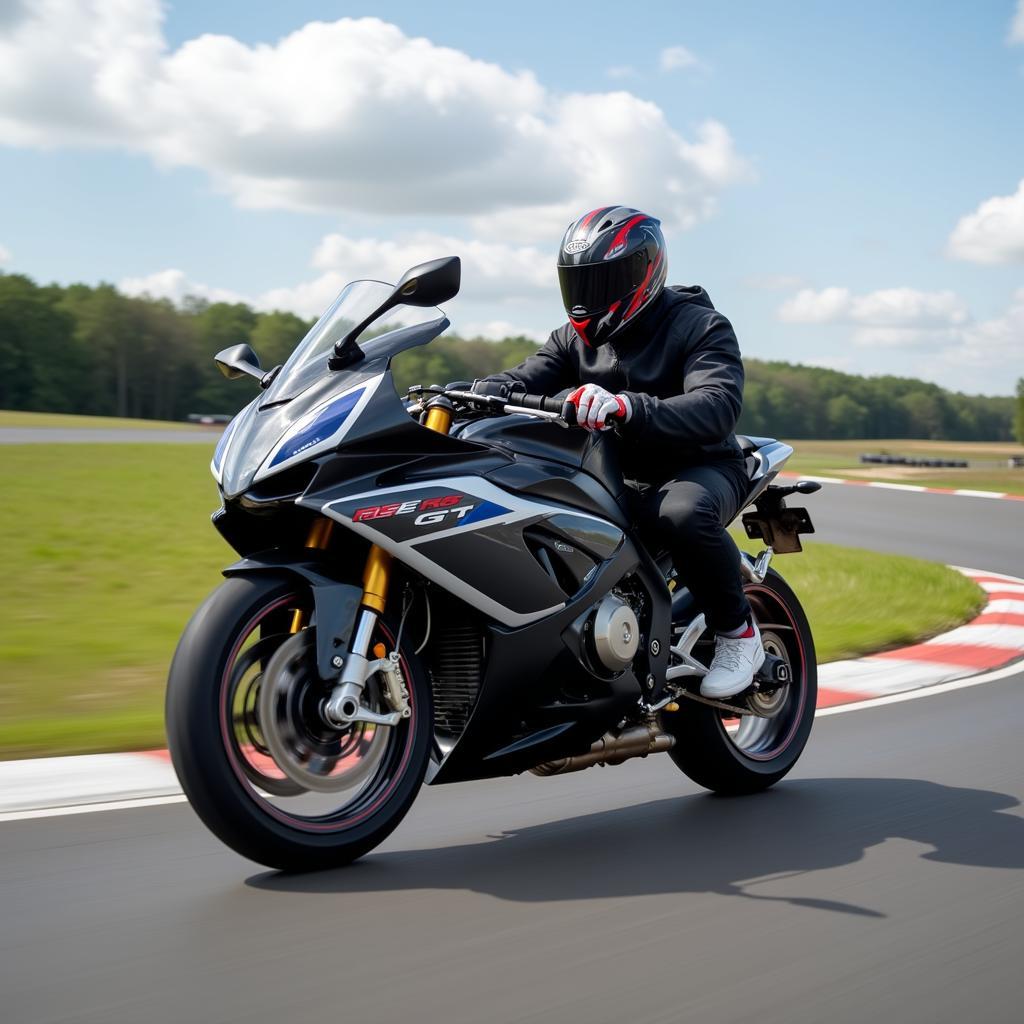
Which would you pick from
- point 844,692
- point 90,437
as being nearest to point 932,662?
point 844,692

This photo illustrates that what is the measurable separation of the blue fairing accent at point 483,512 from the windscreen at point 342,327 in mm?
496

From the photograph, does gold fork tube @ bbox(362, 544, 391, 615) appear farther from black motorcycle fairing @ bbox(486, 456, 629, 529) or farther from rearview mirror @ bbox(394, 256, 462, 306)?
rearview mirror @ bbox(394, 256, 462, 306)

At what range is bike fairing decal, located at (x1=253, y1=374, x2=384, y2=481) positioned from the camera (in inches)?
131

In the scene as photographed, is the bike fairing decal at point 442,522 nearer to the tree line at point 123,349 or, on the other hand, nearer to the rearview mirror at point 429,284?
the rearview mirror at point 429,284

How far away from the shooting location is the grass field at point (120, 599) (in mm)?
5824

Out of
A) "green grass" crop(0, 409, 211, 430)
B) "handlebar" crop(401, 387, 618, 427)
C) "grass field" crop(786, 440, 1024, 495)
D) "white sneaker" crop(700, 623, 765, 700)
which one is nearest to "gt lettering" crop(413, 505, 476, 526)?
"handlebar" crop(401, 387, 618, 427)

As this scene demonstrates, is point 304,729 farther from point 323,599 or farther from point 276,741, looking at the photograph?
point 323,599

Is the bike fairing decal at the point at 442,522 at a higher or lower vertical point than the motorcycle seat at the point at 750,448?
lower

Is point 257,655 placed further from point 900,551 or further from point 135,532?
point 900,551

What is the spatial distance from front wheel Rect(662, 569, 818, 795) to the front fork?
131cm

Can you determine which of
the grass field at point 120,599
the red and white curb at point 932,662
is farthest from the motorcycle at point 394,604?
the red and white curb at point 932,662

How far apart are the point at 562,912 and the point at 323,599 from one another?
0.96m

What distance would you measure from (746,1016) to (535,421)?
1.86 meters

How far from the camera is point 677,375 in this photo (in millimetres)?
4426
